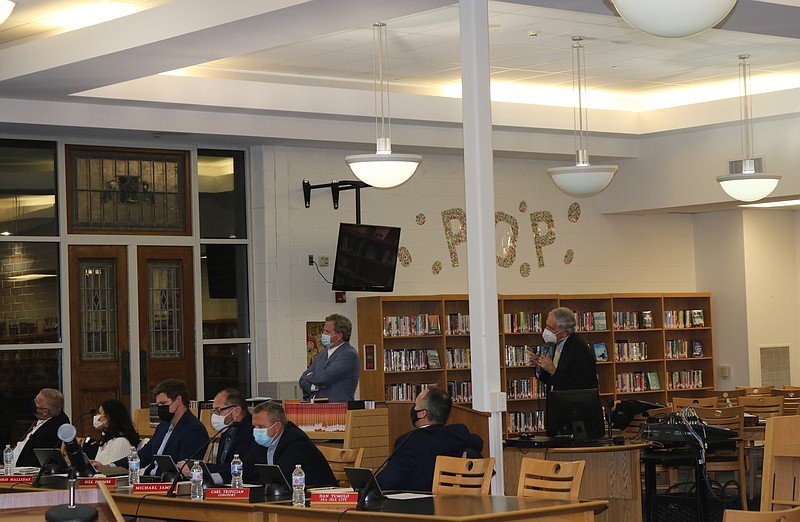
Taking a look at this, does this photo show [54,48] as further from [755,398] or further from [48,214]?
[755,398]

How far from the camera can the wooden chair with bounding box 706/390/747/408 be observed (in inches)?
485

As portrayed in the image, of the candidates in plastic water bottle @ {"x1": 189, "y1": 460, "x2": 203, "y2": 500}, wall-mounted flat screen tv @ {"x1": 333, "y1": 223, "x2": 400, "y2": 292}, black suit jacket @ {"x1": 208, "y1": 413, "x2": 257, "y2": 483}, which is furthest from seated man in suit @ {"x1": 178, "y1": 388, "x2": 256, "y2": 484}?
wall-mounted flat screen tv @ {"x1": 333, "y1": 223, "x2": 400, "y2": 292}

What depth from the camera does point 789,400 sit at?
12.8 metres

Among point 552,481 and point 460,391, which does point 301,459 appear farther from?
point 460,391

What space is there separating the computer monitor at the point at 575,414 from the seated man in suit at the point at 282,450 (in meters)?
2.41

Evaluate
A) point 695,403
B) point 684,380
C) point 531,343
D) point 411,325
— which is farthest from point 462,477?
point 684,380

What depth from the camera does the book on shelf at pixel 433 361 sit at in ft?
41.8

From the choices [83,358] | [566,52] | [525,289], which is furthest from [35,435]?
[525,289]

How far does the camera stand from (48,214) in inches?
437

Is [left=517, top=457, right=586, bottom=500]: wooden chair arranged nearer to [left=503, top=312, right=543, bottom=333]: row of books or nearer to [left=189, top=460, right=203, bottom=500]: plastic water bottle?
[left=189, top=460, right=203, bottom=500]: plastic water bottle

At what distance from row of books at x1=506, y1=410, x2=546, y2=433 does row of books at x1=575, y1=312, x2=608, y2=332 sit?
45.1 inches

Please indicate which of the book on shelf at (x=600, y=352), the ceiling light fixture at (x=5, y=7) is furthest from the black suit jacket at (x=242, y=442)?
the book on shelf at (x=600, y=352)

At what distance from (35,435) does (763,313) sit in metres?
9.71

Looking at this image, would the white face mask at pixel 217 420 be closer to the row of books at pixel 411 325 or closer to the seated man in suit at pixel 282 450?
the seated man in suit at pixel 282 450
